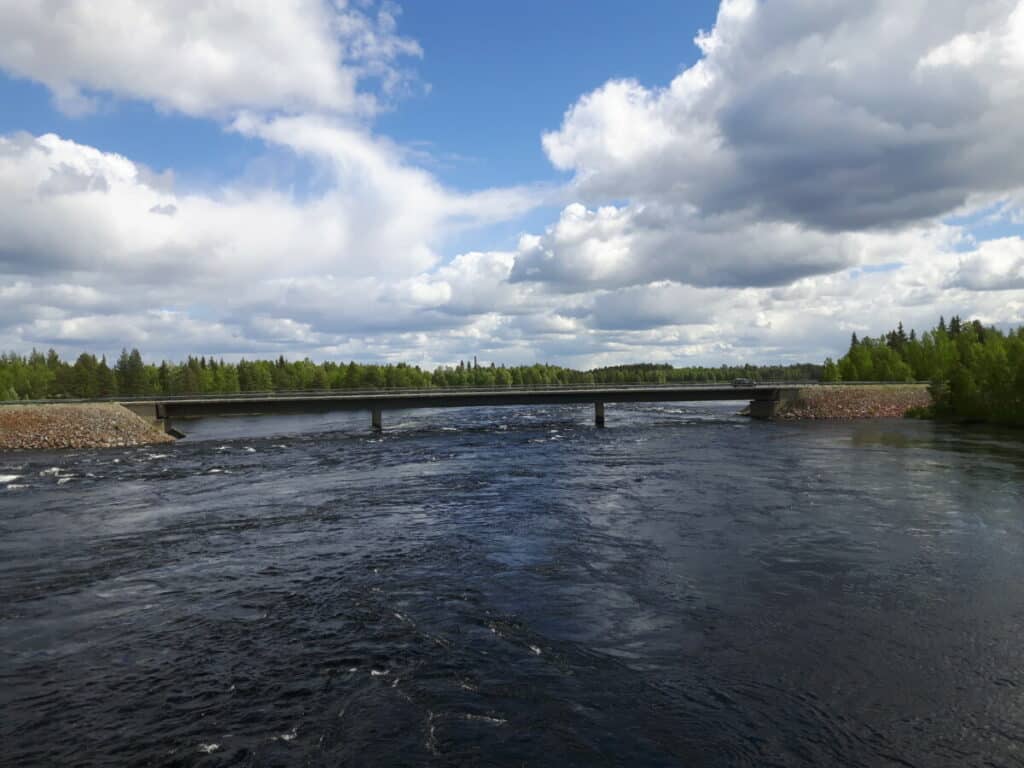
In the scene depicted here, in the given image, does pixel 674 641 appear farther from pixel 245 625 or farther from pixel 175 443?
pixel 175 443

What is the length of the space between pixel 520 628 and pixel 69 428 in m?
80.8

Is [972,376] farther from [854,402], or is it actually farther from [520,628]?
→ [520,628]

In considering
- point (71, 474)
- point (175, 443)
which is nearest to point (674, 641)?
point (71, 474)

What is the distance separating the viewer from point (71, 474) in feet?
166

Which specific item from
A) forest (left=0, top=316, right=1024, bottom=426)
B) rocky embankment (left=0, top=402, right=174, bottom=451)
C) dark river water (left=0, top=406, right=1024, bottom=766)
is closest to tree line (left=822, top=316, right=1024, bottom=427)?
forest (left=0, top=316, right=1024, bottom=426)

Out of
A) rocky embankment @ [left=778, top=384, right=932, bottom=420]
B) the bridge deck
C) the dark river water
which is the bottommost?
the dark river water

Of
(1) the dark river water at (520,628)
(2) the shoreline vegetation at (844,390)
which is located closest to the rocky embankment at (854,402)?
(2) the shoreline vegetation at (844,390)

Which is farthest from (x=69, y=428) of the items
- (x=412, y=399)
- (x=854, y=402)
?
(x=854, y=402)

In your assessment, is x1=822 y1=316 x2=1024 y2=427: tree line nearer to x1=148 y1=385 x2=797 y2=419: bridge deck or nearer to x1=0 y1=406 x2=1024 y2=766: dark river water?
x1=148 y1=385 x2=797 y2=419: bridge deck

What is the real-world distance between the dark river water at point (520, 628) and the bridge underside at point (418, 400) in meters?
48.8

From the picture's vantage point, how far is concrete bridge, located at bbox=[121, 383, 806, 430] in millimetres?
86000

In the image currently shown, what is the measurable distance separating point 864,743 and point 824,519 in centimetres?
2037

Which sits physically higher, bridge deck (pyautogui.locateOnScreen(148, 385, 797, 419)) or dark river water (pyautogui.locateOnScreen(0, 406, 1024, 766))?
bridge deck (pyautogui.locateOnScreen(148, 385, 797, 419))

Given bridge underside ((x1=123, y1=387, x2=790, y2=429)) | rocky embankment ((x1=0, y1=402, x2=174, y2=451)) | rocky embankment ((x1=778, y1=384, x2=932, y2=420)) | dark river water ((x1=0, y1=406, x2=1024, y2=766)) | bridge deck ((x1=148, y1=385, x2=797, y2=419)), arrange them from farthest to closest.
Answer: rocky embankment ((x1=778, y1=384, x2=932, y2=420)) → bridge deck ((x1=148, y1=385, x2=797, y2=419)) → bridge underside ((x1=123, y1=387, x2=790, y2=429)) → rocky embankment ((x1=0, y1=402, x2=174, y2=451)) → dark river water ((x1=0, y1=406, x2=1024, y2=766))
